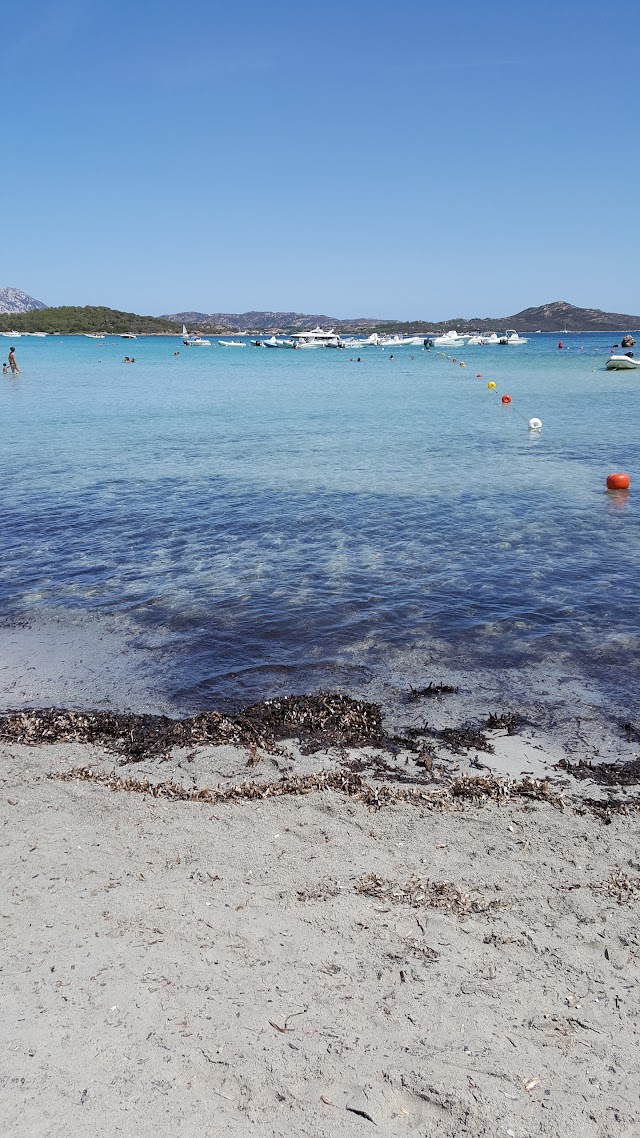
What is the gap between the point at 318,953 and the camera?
546 centimetres

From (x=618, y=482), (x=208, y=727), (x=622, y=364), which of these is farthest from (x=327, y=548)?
(x=622, y=364)

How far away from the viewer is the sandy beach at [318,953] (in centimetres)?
438

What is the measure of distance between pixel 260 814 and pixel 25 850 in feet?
7.17

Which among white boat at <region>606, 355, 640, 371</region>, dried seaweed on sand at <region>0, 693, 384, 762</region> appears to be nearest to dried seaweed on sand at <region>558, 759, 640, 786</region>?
dried seaweed on sand at <region>0, 693, 384, 762</region>

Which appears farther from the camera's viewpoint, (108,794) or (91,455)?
(91,455)

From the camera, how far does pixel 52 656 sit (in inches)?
449

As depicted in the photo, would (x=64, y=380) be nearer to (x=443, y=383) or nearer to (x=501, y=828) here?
(x=443, y=383)

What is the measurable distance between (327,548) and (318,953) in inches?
474

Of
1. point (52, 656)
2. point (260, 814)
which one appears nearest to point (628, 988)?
point (260, 814)

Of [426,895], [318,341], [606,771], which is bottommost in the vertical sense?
[606,771]

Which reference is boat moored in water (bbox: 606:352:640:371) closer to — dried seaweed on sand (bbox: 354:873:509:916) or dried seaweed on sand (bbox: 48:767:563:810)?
dried seaweed on sand (bbox: 48:767:563:810)

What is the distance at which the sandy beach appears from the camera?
4379 millimetres

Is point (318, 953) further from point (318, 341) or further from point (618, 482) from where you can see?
point (318, 341)

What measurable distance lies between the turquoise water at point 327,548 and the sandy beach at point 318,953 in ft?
9.26
